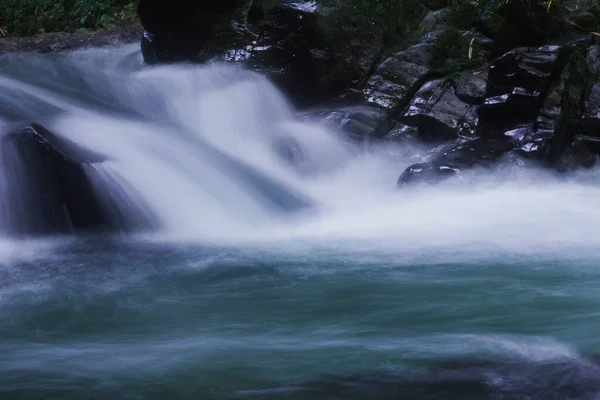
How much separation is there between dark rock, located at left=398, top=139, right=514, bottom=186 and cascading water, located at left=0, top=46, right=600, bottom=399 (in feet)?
0.44

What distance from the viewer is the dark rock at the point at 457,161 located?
644 cm

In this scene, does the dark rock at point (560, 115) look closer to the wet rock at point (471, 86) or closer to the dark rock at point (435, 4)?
the wet rock at point (471, 86)

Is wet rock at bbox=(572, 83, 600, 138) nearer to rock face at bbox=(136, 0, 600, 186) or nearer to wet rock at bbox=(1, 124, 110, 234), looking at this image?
rock face at bbox=(136, 0, 600, 186)

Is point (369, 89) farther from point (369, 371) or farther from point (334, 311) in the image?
point (369, 371)

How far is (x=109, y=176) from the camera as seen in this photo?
552 centimetres

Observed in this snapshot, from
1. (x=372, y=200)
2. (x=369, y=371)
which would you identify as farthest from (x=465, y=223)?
(x=369, y=371)

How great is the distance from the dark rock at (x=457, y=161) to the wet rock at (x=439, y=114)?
310 millimetres

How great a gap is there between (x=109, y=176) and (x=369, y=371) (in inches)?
138

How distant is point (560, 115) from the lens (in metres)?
6.46

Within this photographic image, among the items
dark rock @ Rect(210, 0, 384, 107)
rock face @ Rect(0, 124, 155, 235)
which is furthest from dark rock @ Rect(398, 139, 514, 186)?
rock face @ Rect(0, 124, 155, 235)

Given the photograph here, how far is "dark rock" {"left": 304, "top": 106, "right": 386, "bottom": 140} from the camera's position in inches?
295

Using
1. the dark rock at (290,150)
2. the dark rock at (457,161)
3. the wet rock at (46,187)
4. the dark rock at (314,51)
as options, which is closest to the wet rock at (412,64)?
the dark rock at (314,51)

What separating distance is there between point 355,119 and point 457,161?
1.40 m

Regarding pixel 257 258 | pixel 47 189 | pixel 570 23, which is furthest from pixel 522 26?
pixel 47 189
